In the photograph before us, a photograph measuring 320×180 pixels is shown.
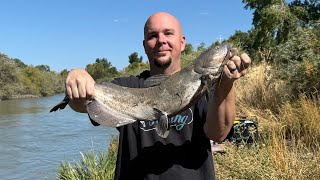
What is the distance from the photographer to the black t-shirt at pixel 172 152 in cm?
278

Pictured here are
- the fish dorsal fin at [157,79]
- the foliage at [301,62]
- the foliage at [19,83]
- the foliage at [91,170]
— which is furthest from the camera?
the foliage at [19,83]

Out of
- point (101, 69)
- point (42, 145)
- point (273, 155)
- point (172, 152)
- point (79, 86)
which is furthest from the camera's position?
point (101, 69)

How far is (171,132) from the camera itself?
9.33 ft

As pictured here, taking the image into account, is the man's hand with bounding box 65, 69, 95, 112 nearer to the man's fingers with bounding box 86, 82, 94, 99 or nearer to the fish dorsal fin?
the man's fingers with bounding box 86, 82, 94, 99

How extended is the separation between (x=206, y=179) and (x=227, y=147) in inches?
156

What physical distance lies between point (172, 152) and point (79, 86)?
77 centimetres

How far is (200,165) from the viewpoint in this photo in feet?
9.26

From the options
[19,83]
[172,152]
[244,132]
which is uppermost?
[19,83]

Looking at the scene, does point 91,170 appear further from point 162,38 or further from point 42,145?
point 42,145

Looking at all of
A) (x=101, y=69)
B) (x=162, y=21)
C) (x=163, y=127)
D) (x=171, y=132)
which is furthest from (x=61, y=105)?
(x=101, y=69)

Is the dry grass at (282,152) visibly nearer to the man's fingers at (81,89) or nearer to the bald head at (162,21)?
the bald head at (162,21)

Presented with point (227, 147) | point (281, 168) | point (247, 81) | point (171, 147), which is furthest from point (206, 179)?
point (247, 81)

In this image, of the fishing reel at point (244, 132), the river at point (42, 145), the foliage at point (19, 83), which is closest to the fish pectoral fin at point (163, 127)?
the fishing reel at point (244, 132)

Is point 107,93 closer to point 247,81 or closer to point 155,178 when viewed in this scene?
point 155,178
